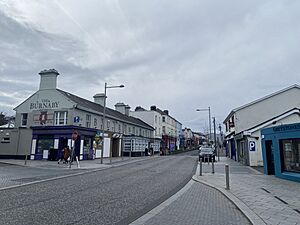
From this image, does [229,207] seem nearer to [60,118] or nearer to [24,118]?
[60,118]

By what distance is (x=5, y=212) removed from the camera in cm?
693

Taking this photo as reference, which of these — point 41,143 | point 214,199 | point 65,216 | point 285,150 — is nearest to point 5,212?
point 65,216

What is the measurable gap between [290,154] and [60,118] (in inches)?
969

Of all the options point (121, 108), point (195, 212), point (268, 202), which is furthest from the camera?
point (121, 108)

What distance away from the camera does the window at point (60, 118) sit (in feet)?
99.7

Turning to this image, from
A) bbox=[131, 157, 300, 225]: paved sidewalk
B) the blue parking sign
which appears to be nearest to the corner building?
the blue parking sign

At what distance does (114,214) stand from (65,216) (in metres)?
1.24

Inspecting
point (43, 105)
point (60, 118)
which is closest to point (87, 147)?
point (60, 118)

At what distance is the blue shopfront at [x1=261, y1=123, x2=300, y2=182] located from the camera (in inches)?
550

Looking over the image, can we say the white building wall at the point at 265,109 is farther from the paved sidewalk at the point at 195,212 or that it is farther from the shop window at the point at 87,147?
the paved sidewalk at the point at 195,212

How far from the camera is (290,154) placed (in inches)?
572

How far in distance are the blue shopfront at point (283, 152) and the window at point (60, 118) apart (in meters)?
21.9

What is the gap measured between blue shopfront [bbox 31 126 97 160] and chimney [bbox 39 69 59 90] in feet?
17.2

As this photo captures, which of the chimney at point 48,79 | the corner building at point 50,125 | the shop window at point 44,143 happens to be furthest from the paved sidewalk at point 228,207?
the chimney at point 48,79
